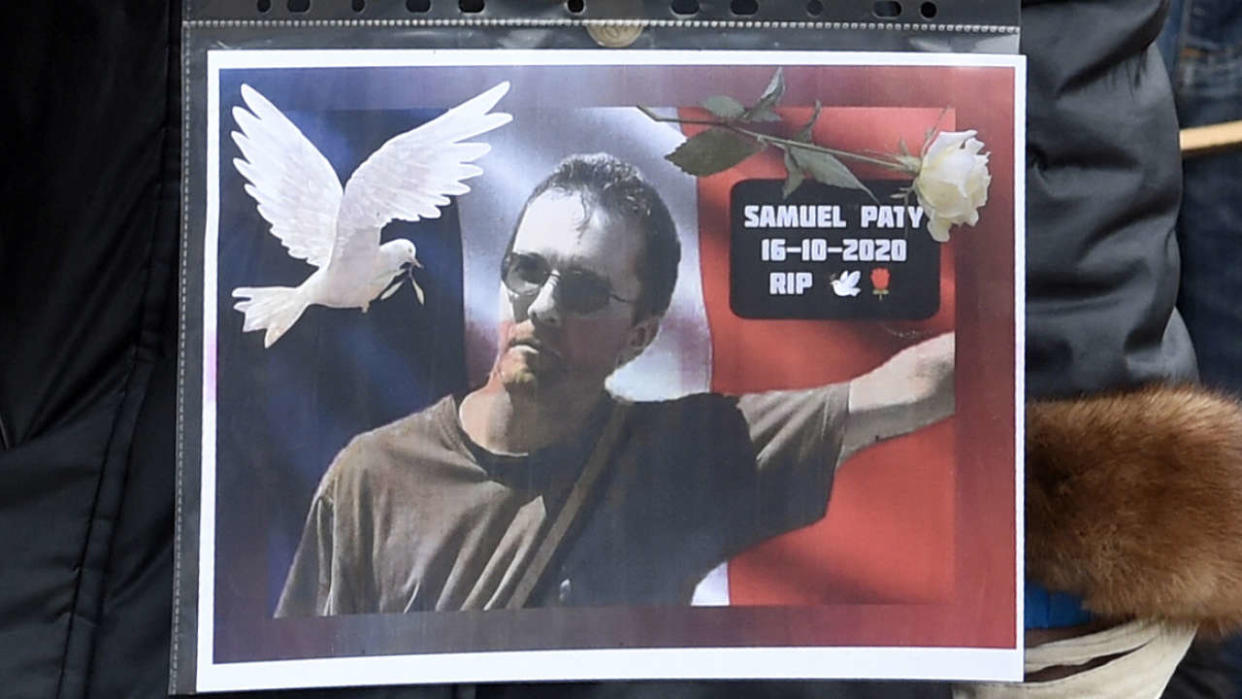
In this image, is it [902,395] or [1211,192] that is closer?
[902,395]

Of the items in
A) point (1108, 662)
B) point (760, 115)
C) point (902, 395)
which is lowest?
point (1108, 662)

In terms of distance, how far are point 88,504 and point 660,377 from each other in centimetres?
22

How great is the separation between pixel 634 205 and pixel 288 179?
0.41ft

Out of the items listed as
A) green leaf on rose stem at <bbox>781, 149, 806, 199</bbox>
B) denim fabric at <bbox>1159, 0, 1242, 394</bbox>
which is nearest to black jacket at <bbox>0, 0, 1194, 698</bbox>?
green leaf on rose stem at <bbox>781, 149, 806, 199</bbox>

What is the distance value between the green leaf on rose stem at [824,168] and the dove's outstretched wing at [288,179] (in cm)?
17

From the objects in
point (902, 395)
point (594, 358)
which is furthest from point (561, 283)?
point (902, 395)

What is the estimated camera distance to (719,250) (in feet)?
1.44

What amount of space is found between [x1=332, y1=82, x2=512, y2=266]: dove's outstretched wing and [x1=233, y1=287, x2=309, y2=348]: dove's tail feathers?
0.02m

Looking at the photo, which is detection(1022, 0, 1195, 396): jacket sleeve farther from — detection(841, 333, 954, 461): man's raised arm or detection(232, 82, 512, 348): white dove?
detection(232, 82, 512, 348): white dove

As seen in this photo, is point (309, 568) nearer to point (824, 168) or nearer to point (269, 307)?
point (269, 307)

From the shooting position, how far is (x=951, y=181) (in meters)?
0.45

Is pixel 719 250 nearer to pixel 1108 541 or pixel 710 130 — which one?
pixel 710 130

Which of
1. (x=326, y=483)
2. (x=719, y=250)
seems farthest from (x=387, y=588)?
(x=719, y=250)

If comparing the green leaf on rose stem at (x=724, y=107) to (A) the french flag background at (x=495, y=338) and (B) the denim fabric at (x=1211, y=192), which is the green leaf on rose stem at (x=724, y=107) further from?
(B) the denim fabric at (x=1211, y=192)
